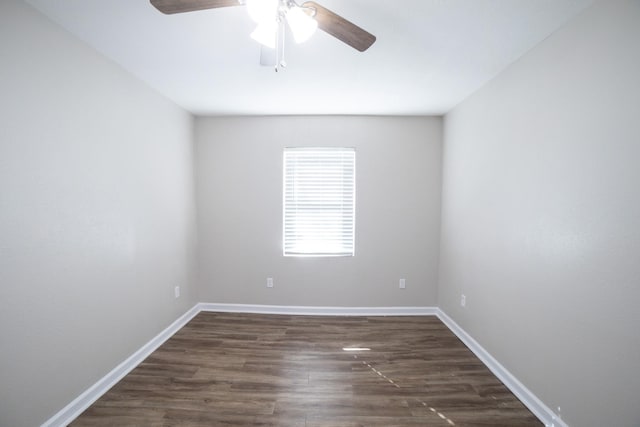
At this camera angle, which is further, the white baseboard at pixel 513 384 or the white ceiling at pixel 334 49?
the white baseboard at pixel 513 384

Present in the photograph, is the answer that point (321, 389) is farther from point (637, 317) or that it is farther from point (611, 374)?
point (637, 317)

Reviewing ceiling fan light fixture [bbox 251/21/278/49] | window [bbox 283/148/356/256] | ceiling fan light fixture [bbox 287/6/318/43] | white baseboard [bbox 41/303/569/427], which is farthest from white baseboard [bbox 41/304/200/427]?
ceiling fan light fixture [bbox 287/6/318/43]

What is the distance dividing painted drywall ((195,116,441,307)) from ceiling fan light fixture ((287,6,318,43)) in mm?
1906

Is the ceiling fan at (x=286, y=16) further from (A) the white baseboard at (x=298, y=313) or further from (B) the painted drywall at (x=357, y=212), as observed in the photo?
(A) the white baseboard at (x=298, y=313)

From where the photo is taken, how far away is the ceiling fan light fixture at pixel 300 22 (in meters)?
1.13

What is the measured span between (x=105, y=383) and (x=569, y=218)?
10.4ft

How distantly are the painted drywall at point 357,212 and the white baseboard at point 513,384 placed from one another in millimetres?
737

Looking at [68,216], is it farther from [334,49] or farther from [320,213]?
[320,213]

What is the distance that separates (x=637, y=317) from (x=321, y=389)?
178 centimetres

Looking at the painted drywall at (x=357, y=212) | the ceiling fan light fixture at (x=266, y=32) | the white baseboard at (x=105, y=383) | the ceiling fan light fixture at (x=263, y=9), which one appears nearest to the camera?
the ceiling fan light fixture at (x=263, y=9)

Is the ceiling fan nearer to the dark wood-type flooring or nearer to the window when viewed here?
the window

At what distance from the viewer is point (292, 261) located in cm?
317

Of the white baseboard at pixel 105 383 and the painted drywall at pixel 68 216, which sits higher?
the painted drywall at pixel 68 216

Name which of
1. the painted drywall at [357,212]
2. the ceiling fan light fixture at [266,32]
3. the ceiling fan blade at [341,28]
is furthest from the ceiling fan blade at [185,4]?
the painted drywall at [357,212]
